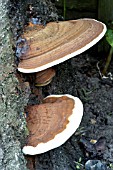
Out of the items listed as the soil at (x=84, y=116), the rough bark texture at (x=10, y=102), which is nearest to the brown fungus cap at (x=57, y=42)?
the rough bark texture at (x=10, y=102)

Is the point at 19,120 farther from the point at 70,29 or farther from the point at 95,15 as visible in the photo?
the point at 95,15

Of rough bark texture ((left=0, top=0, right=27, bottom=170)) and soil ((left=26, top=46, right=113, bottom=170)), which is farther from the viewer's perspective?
soil ((left=26, top=46, right=113, bottom=170))

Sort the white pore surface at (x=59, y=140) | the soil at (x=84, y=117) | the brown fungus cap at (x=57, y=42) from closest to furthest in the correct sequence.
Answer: the white pore surface at (x=59, y=140), the brown fungus cap at (x=57, y=42), the soil at (x=84, y=117)

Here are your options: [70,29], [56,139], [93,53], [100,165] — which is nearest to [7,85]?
[56,139]

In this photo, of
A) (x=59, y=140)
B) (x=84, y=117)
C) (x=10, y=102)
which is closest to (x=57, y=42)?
(x=10, y=102)

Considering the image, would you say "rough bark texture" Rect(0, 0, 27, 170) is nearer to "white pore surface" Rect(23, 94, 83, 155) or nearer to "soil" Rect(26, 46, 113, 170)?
"white pore surface" Rect(23, 94, 83, 155)

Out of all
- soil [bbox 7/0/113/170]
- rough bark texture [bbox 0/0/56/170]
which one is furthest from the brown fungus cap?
soil [bbox 7/0/113/170]

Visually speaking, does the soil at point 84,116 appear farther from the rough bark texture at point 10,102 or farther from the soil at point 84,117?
the rough bark texture at point 10,102
